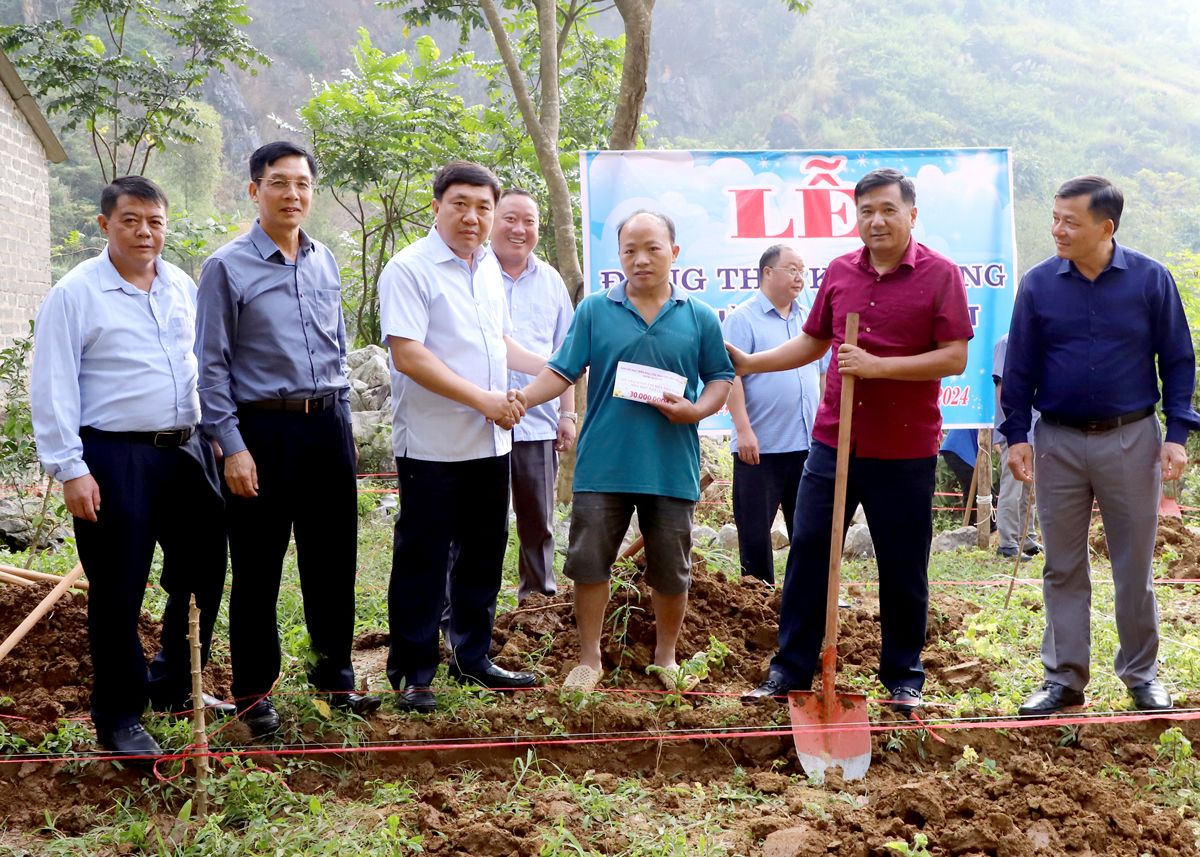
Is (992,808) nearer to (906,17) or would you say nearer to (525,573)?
(525,573)

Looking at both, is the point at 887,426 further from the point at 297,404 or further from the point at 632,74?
the point at 632,74

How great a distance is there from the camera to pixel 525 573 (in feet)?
17.2

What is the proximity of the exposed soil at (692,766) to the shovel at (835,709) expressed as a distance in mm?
96

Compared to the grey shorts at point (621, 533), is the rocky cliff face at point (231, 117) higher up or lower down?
higher up

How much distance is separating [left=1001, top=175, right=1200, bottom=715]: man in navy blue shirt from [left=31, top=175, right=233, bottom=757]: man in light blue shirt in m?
2.90

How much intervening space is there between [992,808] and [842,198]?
467cm

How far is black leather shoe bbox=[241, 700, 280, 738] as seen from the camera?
359cm

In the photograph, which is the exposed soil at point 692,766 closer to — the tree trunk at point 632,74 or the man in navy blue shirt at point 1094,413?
the man in navy blue shirt at point 1094,413

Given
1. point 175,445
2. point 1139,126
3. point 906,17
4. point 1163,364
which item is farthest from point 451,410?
point 906,17

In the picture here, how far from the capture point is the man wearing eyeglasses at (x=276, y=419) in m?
3.45

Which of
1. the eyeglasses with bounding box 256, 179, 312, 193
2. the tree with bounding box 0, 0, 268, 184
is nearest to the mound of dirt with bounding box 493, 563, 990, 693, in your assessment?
the eyeglasses with bounding box 256, 179, 312, 193

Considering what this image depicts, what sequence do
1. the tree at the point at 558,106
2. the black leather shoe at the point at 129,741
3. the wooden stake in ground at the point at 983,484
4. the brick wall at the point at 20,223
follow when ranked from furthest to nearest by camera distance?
the brick wall at the point at 20,223, the wooden stake in ground at the point at 983,484, the tree at the point at 558,106, the black leather shoe at the point at 129,741

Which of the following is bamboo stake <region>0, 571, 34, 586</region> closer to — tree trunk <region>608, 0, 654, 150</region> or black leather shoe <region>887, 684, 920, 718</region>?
black leather shoe <region>887, 684, 920, 718</region>

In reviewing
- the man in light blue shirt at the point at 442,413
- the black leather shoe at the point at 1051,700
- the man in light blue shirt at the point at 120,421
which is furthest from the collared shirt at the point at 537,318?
the black leather shoe at the point at 1051,700
